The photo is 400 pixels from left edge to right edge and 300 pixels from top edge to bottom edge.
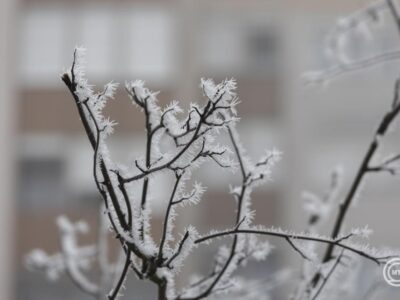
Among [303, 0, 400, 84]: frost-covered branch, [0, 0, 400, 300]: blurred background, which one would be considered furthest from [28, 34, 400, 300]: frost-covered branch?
[0, 0, 400, 300]: blurred background

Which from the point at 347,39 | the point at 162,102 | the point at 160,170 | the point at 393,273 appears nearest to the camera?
the point at 160,170

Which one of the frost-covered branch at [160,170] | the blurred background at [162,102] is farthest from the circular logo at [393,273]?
the blurred background at [162,102]

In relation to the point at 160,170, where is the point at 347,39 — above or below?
above

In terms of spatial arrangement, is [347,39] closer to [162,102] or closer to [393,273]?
[393,273]

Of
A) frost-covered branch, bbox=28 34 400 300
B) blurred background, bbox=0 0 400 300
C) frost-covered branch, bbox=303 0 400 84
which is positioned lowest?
frost-covered branch, bbox=28 34 400 300

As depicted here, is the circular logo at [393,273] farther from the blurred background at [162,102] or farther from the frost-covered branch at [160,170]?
the blurred background at [162,102]

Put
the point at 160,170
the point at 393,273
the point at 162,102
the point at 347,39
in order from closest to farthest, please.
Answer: the point at 160,170 → the point at 393,273 → the point at 347,39 → the point at 162,102

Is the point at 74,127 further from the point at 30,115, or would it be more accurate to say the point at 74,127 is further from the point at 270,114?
the point at 270,114

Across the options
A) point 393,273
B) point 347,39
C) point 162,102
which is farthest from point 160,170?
point 162,102

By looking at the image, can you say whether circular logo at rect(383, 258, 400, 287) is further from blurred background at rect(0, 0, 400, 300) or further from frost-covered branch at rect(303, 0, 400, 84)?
blurred background at rect(0, 0, 400, 300)
